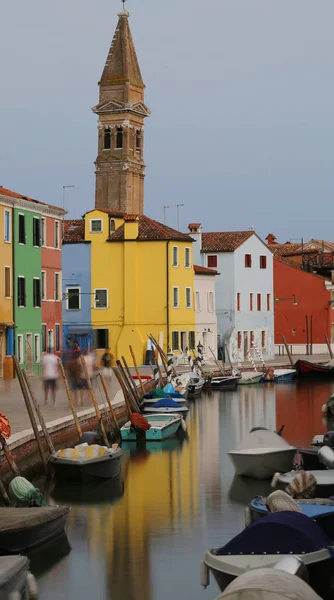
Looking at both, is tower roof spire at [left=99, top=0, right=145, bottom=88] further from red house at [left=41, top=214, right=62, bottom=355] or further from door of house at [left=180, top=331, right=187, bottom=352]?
red house at [left=41, top=214, right=62, bottom=355]

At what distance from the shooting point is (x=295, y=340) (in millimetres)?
71562

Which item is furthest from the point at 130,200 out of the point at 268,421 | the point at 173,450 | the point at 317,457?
the point at 317,457

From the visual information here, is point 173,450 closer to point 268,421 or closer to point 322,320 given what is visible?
point 268,421

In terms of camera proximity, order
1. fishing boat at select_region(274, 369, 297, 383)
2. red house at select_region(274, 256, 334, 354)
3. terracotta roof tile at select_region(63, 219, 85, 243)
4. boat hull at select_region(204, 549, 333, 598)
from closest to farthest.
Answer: boat hull at select_region(204, 549, 333, 598) < terracotta roof tile at select_region(63, 219, 85, 243) < fishing boat at select_region(274, 369, 297, 383) < red house at select_region(274, 256, 334, 354)

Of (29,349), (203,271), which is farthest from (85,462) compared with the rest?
(203,271)

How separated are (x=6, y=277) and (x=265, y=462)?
21654 mm

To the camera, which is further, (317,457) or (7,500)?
(317,457)

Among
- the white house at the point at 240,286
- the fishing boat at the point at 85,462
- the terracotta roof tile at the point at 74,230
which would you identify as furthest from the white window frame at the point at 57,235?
the fishing boat at the point at 85,462

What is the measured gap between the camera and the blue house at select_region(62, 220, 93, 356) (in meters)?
56.2

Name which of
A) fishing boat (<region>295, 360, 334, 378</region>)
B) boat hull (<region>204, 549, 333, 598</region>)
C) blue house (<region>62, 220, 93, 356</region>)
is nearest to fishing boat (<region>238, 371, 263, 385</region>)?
fishing boat (<region>295, 360, 334, 378</region>)

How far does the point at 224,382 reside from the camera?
5284cm

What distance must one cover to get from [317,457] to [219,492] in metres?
1.98

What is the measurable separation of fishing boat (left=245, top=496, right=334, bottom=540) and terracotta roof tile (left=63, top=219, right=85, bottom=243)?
40.8 meters

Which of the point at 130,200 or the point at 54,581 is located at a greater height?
the point at 130,200
